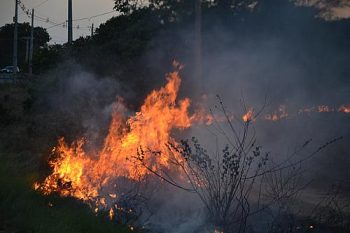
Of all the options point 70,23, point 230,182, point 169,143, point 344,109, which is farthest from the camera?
point 70,23

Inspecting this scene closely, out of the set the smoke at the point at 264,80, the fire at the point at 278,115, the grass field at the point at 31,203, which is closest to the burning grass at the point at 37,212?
the grass field at the point at 31,203

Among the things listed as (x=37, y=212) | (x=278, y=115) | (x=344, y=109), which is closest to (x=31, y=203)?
(x=37, y=212)

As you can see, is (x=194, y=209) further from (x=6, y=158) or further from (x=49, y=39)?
(x=49, y=39)

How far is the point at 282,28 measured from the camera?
66.2ft

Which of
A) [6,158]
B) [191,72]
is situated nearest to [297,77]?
[191,72]

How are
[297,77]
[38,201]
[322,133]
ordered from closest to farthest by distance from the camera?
[38,201], [322,133], [297,77]

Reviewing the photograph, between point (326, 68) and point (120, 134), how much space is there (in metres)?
14.1

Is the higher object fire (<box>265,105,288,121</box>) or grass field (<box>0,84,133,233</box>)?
fire (<box>265,105,288,121</box>)

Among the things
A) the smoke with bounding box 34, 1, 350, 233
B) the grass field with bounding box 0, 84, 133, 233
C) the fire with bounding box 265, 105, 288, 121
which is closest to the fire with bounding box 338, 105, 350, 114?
the smoke with bounding box 34, 1, 350, 233

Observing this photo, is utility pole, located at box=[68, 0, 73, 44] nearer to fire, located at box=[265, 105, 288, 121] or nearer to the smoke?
the smoke

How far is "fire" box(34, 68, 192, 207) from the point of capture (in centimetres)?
768

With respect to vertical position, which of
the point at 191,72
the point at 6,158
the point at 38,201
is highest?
the point at 191,72

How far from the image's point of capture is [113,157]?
859 cm

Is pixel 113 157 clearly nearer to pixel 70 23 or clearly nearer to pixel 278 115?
pixel 278 115
